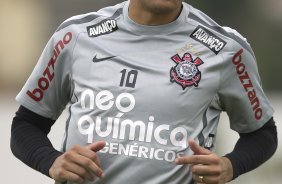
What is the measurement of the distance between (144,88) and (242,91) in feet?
1.17

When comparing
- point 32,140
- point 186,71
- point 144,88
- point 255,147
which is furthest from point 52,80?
point 255,147

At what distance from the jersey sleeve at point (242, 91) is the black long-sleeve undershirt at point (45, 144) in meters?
0.05

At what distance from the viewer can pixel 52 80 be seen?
3.66 metres

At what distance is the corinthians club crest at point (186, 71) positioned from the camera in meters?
3.49

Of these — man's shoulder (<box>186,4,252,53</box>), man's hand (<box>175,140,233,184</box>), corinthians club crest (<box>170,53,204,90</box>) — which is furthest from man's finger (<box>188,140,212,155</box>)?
man's shoulder (<box>186,4,252,53</box>)

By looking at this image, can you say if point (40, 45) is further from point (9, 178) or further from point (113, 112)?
point (113, 112)

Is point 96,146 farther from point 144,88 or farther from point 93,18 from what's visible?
point 93,18

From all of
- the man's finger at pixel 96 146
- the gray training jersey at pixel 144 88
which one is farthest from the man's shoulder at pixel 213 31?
the man's finger at pixel 96 146

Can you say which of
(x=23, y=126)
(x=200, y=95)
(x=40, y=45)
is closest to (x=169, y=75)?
(x=200, y=95)

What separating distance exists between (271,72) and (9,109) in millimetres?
2024

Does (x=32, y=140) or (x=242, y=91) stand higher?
(x=242, y=91)

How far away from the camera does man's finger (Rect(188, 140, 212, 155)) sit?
330cm

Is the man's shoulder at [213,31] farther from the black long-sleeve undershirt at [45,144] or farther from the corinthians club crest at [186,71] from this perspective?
the black long-sleeve undershirt at [45,144]

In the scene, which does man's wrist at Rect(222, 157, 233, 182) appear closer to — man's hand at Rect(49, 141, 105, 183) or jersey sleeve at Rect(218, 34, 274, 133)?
jersey sleeve at Rect(218, 34, 274, 133)
